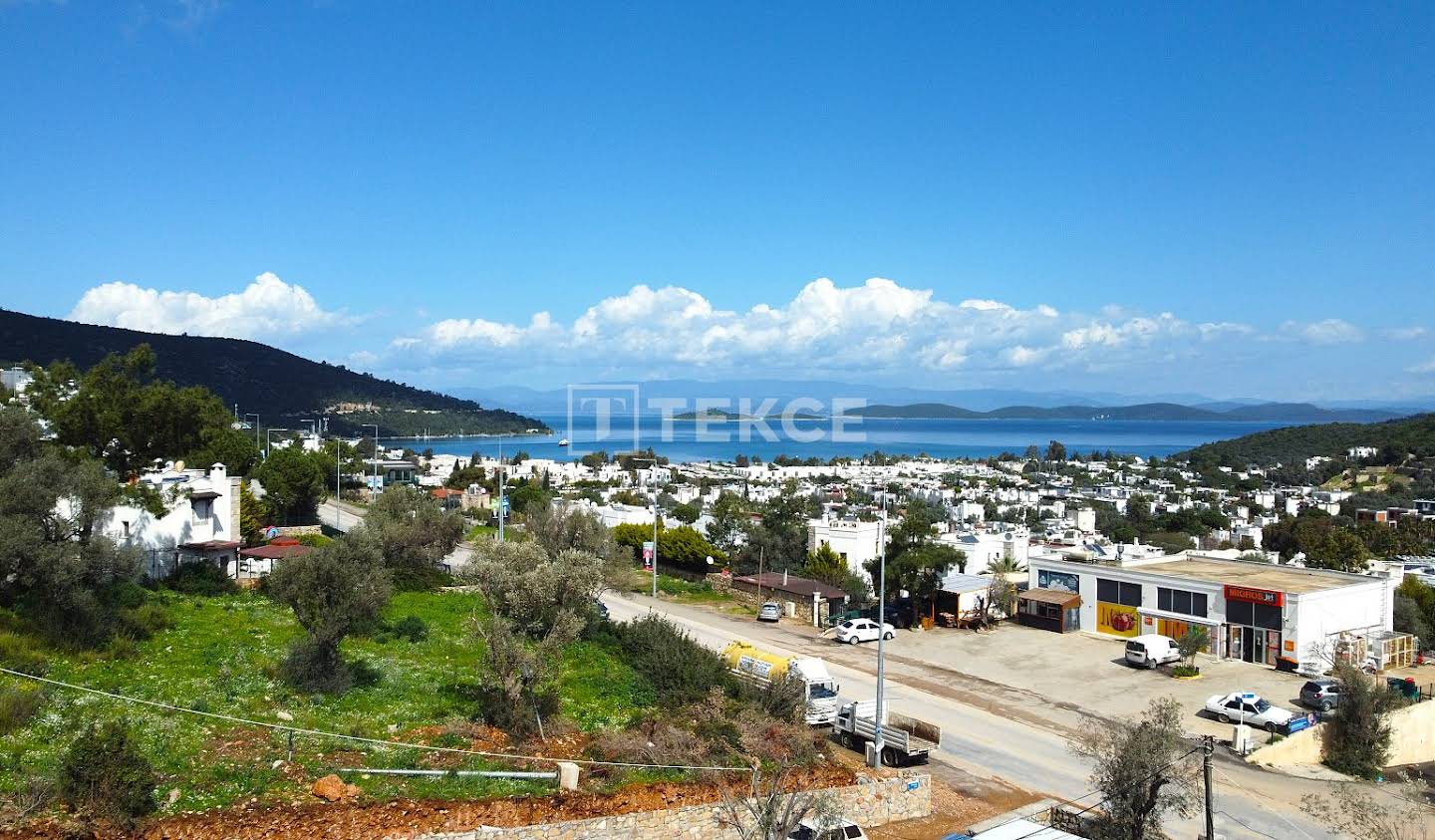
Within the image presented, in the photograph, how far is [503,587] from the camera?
57.0 ft

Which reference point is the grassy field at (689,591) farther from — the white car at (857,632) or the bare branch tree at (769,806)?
the bare branch tree at (769,806)

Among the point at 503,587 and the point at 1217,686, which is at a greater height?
the point at 503,587

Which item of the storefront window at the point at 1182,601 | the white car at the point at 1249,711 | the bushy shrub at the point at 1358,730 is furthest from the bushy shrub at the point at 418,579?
the bushy shrub at the point at 1358,730

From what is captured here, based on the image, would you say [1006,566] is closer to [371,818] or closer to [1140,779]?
[1140,779]

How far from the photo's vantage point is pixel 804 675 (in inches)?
786

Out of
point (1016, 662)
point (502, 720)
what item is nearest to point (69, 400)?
point (502, 720)

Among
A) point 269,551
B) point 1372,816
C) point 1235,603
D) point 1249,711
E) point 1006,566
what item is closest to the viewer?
point 1372,816

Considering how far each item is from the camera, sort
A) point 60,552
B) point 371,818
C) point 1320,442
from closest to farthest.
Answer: point 371,818, point 60,552, point 1320,442

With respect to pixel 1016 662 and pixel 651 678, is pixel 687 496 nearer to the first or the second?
pixel 1016 662

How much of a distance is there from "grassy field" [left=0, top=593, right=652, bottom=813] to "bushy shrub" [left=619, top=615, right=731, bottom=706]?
1.42 ft

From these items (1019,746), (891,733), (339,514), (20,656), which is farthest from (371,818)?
(339,514)

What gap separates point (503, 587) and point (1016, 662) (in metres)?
16.4

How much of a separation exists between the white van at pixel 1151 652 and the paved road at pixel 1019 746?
5.81 m

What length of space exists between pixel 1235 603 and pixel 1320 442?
160054mm
